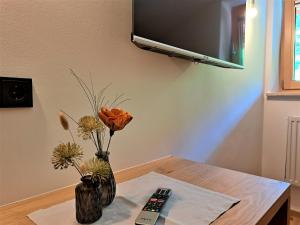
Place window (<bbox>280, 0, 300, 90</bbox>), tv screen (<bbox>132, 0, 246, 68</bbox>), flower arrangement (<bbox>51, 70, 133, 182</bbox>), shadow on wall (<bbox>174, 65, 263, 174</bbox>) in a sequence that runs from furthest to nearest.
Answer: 1. window (<bbox>280, 0, 300, 90</bbox>)
2. shadow on wall (<bbox>174, 65, 263, 174</bbox>)
3. tv screen (<bbox>132, 0, 246, 68</bbox>)
4. flower arrangement (<bbox>51, 70, 133, 182</bbox>)

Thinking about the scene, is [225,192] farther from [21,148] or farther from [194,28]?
[194,28]

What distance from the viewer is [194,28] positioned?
1244mm

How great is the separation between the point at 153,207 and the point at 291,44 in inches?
97.2

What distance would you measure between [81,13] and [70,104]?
0.34 meters

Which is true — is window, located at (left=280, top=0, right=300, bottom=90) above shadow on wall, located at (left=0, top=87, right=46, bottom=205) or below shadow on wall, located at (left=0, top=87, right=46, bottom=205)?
above

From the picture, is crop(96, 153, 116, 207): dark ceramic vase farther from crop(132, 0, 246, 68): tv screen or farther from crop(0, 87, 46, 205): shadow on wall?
crop(132, 0, 246, 68): tv screen

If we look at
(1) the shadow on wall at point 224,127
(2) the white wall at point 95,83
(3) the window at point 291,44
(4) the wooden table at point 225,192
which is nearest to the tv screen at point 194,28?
(2) the white wall at point 95,83

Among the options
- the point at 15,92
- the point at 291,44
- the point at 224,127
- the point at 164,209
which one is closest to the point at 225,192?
the point at 164,209

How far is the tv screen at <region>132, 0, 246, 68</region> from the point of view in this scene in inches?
38.7

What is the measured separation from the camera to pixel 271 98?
7.69 feet

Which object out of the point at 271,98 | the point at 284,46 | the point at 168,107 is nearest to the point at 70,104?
the point at 168,107

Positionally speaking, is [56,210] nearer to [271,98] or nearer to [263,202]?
[263,202]

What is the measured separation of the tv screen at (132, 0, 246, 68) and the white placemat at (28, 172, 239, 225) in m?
0.58

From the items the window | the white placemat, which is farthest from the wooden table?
the window
